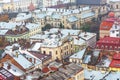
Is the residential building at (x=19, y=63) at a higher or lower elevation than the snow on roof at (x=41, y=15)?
higher

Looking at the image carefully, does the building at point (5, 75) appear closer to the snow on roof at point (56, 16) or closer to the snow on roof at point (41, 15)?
the snow on roof at point (56, 16)

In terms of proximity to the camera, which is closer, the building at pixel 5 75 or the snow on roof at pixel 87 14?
the building at pixel 5 75

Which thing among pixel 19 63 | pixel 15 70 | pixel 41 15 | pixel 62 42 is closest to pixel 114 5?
pixel 41 15

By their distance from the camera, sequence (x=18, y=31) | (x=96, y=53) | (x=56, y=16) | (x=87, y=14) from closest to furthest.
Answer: (x=96, y=53) < (x=18, y=31) < (x=56, y=16) < (x=87, y=14)

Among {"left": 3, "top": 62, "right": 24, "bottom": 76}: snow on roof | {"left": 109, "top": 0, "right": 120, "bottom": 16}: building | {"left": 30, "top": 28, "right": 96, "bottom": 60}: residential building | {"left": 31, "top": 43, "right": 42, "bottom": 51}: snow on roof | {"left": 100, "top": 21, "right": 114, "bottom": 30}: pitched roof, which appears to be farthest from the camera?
{"left": 109, "top": 0, "right": 120, "bottom": 16}: building

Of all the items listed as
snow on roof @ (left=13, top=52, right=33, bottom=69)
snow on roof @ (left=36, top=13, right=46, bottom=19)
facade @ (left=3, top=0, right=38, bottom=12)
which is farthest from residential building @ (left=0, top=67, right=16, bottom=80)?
facade @ (left=3, top=0, right=38, bottom=12)

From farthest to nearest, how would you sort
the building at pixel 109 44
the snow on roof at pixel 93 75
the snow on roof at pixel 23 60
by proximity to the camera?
the building at pixel 109 44 → the snow on roof at pixel 23 60 → the snow on roof at pixel 93 75

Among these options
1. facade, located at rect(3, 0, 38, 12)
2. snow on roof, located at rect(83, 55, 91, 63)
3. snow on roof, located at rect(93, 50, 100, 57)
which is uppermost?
snow on roof, located at rect(93, 50, 100, 57)

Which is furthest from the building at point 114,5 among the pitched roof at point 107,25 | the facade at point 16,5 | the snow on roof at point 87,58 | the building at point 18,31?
the snow on roof at point 87,58

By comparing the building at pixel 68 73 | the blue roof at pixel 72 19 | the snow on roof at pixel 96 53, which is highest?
the building at pixel 68 73

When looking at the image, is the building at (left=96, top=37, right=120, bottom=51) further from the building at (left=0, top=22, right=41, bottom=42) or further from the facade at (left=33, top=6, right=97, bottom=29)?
the facade at (left=33, top=6, right=97, bottom=29)

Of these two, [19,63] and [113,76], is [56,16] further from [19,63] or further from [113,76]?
[113,76]

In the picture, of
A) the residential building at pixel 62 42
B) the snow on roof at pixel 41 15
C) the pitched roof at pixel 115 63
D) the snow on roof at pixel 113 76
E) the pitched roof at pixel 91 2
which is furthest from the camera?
the pitched roof at pixel 91 2

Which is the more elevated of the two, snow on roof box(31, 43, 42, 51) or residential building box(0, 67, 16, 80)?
residential building box(0, 67, 16, 80)
